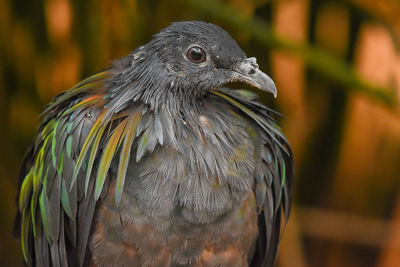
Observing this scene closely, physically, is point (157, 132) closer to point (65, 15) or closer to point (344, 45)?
point (65, 15)

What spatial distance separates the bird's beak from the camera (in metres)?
2.51

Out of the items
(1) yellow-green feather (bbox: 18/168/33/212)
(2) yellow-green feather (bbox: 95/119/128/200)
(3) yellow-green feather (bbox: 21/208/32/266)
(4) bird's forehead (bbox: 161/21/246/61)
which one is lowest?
(3) yellow-green feather (bbox: 21/208/32/266)

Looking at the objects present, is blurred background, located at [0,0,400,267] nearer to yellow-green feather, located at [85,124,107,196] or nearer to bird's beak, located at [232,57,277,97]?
bird's beak, located at [232,57,277,97]

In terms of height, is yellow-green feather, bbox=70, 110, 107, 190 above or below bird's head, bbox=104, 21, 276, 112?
below

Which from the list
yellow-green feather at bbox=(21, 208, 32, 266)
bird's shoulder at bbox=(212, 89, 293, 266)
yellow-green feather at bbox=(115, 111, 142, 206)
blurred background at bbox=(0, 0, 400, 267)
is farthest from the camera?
Result: blurred background at bbox=(0, 0, 400, 267)

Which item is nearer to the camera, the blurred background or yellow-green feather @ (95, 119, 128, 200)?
yellow-green feather @ (95, 119, 128, 200)

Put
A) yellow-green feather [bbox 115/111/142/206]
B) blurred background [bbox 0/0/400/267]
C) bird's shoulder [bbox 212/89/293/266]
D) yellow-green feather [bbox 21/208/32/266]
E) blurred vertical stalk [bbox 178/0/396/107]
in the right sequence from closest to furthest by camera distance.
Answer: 1. yellow-green feather [bbox 115/111/142/206]
2. bird's shoulder [bbox 212/89/293/266]
3. yellow-green feather [bbox 21/208/32/266]
4. blurred vertical stalk [bbox 178/0/396/107]
5. blurred background [bbox 0/0/400/267]

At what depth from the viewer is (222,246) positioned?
263cm

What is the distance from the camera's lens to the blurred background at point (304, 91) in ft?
12.5

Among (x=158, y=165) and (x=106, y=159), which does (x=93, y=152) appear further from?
(x=158, y=165)

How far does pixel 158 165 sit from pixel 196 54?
1.50 ft

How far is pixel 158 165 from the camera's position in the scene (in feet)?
8.23

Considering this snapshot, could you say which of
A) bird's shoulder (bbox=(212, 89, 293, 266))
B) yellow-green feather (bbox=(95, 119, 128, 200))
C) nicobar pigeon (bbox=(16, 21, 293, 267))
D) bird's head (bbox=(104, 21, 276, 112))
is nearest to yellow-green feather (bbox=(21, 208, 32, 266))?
nicobar pigeon (bbox=(16, 21, 293, 267))

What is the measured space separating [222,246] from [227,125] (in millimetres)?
495
